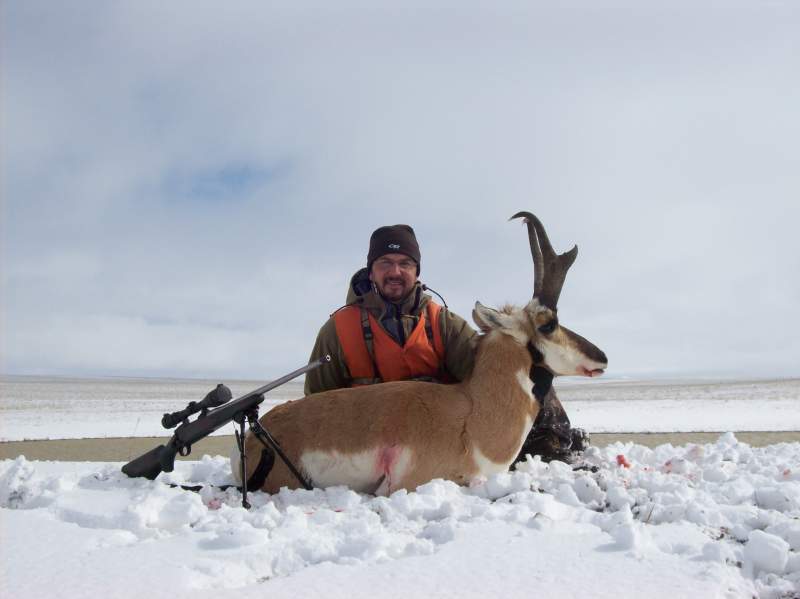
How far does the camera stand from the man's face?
245 inches

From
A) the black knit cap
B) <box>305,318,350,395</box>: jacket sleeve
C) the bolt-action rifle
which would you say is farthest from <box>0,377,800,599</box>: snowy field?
the black knit cap

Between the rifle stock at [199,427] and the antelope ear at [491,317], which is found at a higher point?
the antelope ear at [491,317]

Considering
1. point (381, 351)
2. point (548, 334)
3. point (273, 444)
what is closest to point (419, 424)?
point (273, 444)

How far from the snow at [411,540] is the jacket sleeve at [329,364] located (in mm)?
1716

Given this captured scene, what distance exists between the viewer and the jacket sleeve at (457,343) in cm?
607

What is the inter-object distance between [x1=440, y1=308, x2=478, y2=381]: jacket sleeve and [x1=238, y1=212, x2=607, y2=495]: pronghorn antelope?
0.63 meters

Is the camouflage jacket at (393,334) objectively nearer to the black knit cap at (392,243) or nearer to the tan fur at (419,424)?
the black knit cap at (392,243)

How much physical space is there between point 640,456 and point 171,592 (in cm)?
561

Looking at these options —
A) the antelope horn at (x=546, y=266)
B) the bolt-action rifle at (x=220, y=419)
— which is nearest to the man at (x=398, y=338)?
the antelope horn at (x=546, y=266)

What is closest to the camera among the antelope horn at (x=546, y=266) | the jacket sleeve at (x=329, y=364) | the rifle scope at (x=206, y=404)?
the rifle scope at (x=206, y=404)

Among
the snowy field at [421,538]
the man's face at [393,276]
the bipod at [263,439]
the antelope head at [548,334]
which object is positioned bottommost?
the snowy field at [421,538]

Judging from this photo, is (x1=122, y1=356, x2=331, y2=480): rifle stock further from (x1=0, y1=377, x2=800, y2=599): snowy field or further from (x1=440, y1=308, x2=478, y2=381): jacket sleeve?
(x1=440, y1=308, x2=478, y2=381): jacket sleeve

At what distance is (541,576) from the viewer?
2.85m

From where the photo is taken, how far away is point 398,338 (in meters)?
5.94
